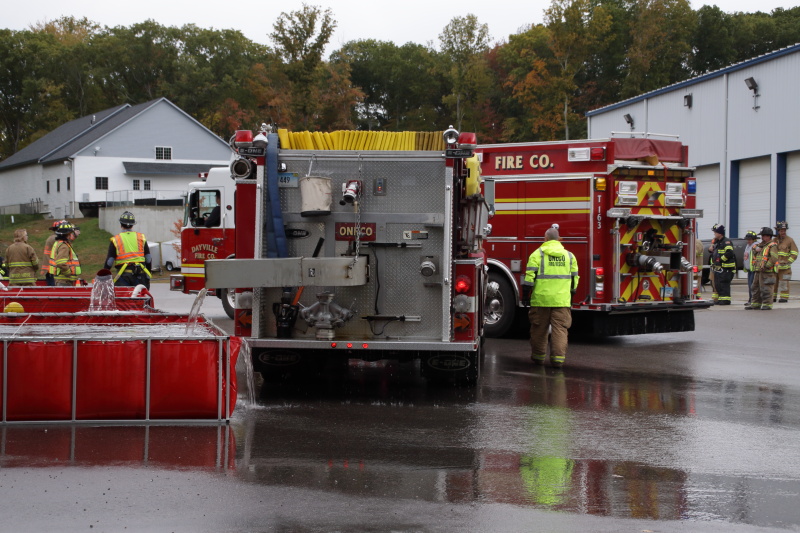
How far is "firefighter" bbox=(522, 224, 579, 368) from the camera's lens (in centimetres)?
1195

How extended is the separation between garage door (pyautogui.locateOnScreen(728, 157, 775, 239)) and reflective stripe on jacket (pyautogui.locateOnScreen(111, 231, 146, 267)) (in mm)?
24090

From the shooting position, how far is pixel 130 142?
205 ft

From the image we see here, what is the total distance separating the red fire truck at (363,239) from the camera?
923cm

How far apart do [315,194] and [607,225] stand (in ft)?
20.0

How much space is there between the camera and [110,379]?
7.69 metres

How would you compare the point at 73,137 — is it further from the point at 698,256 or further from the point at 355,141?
the point at 355,141

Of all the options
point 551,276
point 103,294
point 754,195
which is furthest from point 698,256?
point 754,195

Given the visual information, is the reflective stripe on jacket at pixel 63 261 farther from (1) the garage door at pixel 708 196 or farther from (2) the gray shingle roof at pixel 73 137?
(2) the gray shingle roof at pixel 73 137

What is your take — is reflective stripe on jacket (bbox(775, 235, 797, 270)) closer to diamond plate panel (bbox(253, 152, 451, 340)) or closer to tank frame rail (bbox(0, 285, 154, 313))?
diamond plate panel (bbox(253, 152, 451, 340))

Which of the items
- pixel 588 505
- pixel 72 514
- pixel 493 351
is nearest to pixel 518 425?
pixel 588 505

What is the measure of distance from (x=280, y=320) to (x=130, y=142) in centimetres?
5657

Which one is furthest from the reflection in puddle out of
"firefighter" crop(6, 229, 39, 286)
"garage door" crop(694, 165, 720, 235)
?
"garage door" crop(694, 165, 720, 235)

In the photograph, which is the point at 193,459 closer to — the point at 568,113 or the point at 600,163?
the point at 600,163

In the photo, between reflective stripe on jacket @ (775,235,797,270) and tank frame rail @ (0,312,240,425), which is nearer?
tank frame rail @ (0,312,240,425)
